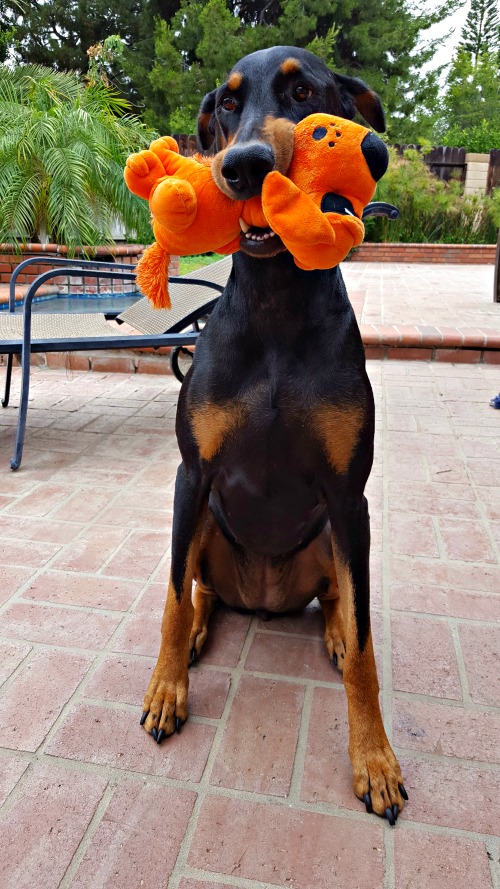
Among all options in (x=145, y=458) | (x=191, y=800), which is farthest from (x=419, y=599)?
(x=145, y=458)

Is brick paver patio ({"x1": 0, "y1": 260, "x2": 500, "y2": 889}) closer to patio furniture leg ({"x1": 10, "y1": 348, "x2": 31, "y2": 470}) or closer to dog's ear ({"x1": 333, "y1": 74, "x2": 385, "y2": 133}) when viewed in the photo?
patio furniture leg ({"x1": 10, "y1": 348, "x2": 31, "y2": 470})

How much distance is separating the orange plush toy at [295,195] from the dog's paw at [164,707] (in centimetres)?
113

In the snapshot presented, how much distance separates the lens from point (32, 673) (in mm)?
1866

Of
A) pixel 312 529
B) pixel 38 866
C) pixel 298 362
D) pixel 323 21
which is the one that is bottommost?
pixel 38 866

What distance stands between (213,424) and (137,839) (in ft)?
3.07

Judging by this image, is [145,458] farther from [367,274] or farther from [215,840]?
[367,274]

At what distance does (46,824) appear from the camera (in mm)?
1403

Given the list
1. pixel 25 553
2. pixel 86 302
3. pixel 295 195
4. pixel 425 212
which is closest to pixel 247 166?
pixel 295 195

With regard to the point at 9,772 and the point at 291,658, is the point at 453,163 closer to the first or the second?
the point at 291,658

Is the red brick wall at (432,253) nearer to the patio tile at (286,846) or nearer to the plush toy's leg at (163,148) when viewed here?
the plush toy's leg at (163,148)

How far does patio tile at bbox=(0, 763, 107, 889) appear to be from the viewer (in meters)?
1.30

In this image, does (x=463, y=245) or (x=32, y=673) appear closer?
(x=32, y=673)

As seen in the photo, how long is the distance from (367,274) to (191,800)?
11345mm

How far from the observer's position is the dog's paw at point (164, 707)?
164 centimetres
